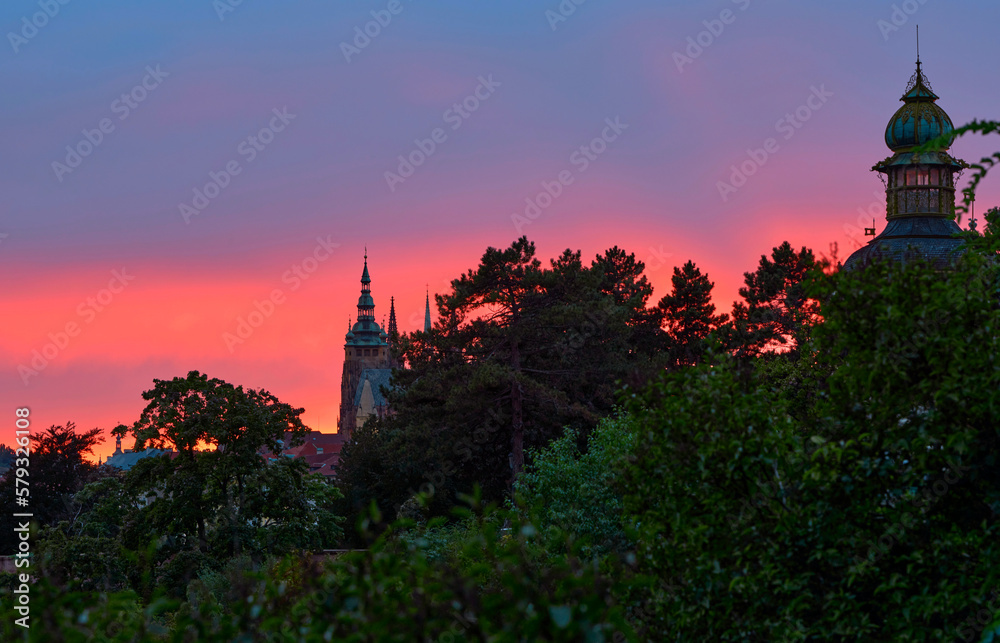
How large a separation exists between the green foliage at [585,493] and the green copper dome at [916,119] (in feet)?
141

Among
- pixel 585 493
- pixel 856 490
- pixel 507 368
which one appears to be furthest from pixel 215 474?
pixel 856 490

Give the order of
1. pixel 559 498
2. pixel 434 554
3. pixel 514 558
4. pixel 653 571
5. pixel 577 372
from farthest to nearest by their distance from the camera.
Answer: pixel 577 372 < pixel 559 498 < pixel 434 554 < pixel 653 571 < pixel 514 558

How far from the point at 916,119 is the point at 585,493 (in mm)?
48482

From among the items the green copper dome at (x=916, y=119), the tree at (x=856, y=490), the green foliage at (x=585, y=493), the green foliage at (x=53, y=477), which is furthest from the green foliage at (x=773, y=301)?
the tree at (x=856, y=490)

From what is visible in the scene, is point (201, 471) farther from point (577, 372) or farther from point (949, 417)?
point (949, 417)

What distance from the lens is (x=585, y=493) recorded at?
25625 mm

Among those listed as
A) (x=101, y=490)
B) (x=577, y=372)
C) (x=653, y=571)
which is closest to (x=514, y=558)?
(x=653, y=571)

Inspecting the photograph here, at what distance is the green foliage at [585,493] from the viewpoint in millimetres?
23328

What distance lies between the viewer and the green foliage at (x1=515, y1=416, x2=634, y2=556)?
23.3 metres

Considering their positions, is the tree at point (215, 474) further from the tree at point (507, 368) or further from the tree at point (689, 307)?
the tree at point (689, 307)

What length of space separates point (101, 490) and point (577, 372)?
73.4ft

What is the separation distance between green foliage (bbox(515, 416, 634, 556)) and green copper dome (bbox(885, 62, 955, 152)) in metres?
43.0

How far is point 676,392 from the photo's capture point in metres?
9.90

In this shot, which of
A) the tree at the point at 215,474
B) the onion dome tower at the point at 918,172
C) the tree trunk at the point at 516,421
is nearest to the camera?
the tree at the point at 215,474
